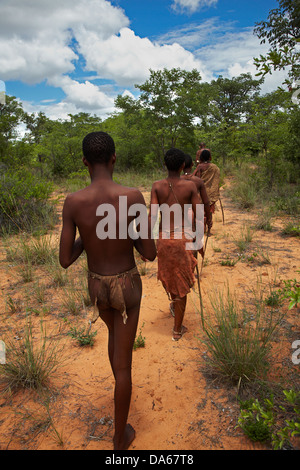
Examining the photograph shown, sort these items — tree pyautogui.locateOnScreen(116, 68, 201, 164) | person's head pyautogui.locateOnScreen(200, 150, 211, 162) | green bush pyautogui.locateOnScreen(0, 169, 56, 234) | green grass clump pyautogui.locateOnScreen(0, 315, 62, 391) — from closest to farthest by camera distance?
1. green grass clump pyautogui.locateOnScreen(0, 315, 62, 391)
2. person's head pyautogui.locateOnScreen(200, 150, 211, 162)
3. green bush pyautogui.locateOnScreen(0, 169, 56, 234)
4. tree pyautogui.locateOnScreen(116, 68, 201, 164)

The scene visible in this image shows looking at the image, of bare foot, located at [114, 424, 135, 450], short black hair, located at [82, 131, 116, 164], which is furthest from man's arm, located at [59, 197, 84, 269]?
bare foot, located at [114, 424, 135, 450]

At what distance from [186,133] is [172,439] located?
492 inches

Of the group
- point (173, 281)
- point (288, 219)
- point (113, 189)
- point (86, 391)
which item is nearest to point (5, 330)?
point (86, 391)

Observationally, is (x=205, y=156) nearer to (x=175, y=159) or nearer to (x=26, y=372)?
(x=175, y=159)

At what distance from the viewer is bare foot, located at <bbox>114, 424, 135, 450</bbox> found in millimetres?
1947

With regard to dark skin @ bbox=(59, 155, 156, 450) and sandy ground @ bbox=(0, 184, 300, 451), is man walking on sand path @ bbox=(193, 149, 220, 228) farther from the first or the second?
dark skin @ bbox=(59, 155, 156, 450)

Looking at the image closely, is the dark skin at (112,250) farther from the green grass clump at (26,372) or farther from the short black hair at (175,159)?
the short black hair at (175,159)

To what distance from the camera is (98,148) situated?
1701mm

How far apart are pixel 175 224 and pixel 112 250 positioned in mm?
1327

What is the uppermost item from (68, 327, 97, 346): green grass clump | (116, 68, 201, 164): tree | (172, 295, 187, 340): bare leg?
(116, 68, 201, 164): tree

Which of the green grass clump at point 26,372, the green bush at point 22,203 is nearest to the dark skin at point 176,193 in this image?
the green grass clump at point 26,372

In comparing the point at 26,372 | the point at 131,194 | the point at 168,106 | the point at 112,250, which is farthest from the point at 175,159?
the point at 168,106

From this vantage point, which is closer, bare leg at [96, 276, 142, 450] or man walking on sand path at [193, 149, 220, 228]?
bare leg at [96, 276, 142, 450]

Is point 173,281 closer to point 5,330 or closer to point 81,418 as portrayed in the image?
point 81,418
